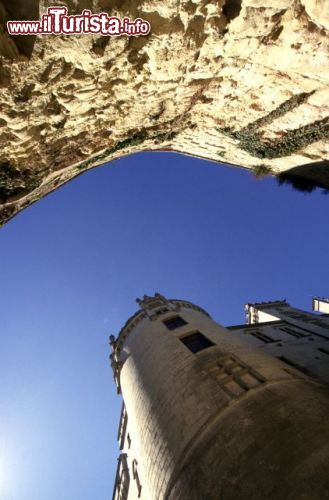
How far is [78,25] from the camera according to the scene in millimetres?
5160

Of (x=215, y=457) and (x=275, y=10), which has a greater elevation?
(x=275, y=10)

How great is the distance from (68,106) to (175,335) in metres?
12.9

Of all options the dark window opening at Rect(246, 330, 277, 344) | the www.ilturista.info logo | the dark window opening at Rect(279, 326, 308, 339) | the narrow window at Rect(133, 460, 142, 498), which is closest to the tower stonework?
the narrow window at Rect(133, 460, 142, 498)

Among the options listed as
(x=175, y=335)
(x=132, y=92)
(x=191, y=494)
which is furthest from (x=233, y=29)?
(x=175, y=335)

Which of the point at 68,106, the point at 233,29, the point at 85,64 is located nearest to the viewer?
the point at 85,64

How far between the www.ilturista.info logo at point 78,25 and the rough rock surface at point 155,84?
11cm

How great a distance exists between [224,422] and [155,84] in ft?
33.1

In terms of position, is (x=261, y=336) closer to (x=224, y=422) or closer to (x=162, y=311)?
(x=162, y=311)

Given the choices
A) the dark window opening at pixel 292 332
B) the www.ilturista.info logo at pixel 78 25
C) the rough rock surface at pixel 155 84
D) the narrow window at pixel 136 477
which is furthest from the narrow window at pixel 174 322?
the www.ilturista.info logo at pixel 78 25

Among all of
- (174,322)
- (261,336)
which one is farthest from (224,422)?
(261,336)

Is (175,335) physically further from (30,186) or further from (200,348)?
(30,186)

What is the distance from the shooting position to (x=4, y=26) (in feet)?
15.3

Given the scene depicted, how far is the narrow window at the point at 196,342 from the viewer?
14648 millimetres

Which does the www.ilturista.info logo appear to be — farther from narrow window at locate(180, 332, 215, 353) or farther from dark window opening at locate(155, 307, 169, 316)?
dark window opening at locate(155, 307, 169, 316)
